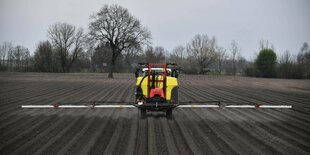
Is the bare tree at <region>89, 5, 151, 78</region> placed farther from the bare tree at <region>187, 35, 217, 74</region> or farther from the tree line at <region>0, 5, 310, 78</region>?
the bare tree at <region>187, 35, 217, 74</region>

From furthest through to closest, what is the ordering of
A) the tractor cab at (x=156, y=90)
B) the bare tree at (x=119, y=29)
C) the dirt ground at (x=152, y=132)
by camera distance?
the bare tree at (x=119, y=29) < the tractor cab at (x=156, y=90) < the dirt ground at (x=152, y=132)

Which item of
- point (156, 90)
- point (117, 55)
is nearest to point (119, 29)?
point (117, 55)

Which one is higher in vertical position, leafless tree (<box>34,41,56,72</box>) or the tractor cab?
leafless tree (<box>34,41,56,72</box>)

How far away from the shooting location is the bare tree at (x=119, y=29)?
1577 inches

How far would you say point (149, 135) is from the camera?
651 cm

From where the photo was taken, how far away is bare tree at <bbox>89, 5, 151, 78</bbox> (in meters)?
40.1

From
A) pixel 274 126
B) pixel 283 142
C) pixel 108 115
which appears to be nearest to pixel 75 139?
pixel 108 115

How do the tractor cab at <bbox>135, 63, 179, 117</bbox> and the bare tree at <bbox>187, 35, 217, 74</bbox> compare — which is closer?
the tractor cab at <bbox>135, 63, 179, 117</bbox>

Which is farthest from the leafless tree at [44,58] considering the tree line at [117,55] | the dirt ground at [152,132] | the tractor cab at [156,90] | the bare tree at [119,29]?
the tractor cab at [156,90]

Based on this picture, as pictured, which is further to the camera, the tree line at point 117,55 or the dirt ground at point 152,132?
the tree line at point 117,55

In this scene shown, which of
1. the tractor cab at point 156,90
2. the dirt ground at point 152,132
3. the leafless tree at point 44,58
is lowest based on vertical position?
the dirt ground at point 152,132

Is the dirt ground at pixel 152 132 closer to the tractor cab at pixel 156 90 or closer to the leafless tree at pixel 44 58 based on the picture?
the tractor cab at pixel 156 90

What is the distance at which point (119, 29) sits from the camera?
133 ft

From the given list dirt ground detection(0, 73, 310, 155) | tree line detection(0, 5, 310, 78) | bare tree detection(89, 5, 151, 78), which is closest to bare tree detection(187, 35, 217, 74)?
tree line detection(0, 5, 310, 78)
